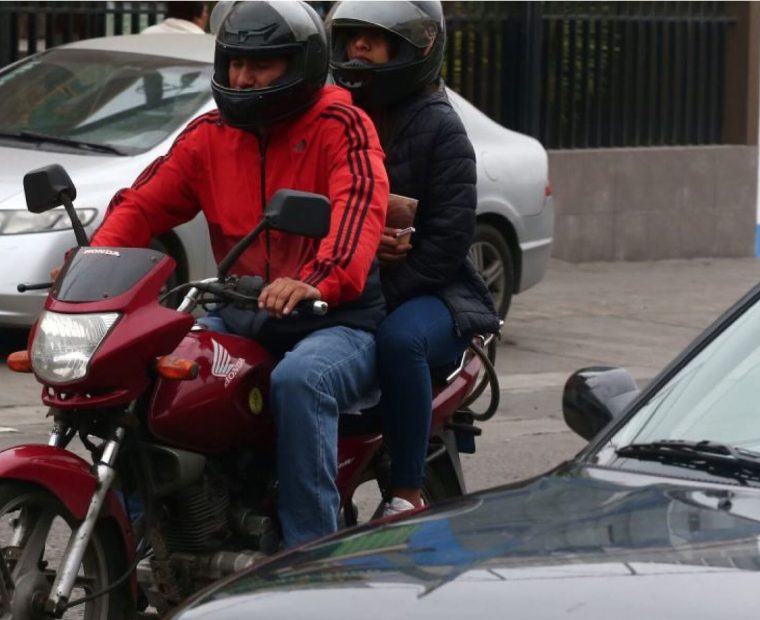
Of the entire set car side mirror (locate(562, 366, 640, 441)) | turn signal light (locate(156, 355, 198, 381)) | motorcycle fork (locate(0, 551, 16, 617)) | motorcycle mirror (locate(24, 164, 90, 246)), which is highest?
motorcycle mirror (locate(24, 164, 90, 246))

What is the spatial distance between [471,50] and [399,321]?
419 inches

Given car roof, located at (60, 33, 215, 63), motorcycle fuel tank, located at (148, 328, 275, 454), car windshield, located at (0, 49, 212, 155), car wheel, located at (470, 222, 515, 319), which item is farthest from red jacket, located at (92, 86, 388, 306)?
car wheel, located at (470, 222, 515, 319)

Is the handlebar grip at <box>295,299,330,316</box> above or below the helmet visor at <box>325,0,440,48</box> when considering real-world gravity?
below

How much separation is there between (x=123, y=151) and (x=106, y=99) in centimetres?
59

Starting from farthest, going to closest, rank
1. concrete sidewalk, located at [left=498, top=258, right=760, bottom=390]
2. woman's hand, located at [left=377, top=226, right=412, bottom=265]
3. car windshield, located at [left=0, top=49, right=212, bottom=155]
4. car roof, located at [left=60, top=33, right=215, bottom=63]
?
concrete sidewalk, located at [left=498, top=258, right=760, bottom=390] → car roof, located at [left=60, top=33, right=215, bottom=63] → car windshield, located at [left=0, top=49, right=212, bottom=155] → woman's hand, located at [left=377, top=226, right=412, bottom=265]

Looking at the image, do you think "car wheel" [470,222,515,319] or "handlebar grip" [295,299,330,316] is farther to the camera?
"car wheel" [470,222,515,319]

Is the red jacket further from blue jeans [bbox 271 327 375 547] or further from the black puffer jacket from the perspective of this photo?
the black puffer jacket

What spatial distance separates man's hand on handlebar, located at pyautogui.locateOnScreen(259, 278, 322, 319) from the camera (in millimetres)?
4512

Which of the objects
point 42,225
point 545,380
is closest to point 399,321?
point 42,225

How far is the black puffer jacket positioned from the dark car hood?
1789mm

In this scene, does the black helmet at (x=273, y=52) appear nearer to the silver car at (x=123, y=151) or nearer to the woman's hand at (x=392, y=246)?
the woman's hand at (x=392, y=246)

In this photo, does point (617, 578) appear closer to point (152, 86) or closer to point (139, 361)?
point (139, 361)

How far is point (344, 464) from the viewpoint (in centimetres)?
516

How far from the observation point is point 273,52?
4.82 meters
